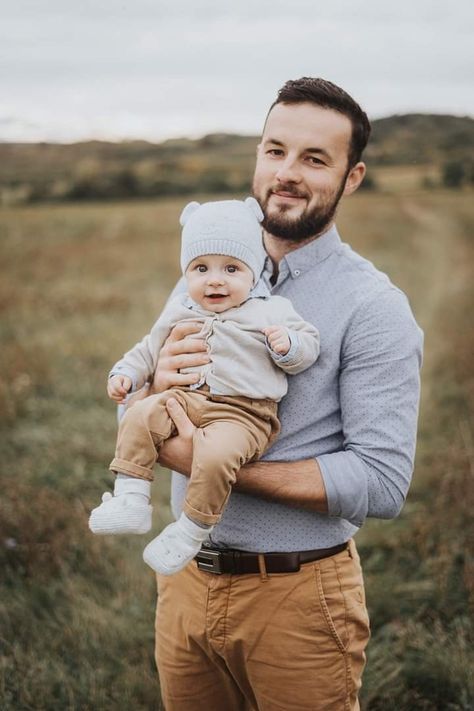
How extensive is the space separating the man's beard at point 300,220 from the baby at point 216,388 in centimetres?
10

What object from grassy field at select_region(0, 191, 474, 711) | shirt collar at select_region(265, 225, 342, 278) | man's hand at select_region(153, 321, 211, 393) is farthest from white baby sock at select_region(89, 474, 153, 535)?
grassy field at select_region(0, 191, 474, 711)

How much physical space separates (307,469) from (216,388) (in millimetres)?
402

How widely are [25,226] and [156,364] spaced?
60.1 ft

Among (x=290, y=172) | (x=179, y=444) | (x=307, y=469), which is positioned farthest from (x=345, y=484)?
(x=290, y=172)

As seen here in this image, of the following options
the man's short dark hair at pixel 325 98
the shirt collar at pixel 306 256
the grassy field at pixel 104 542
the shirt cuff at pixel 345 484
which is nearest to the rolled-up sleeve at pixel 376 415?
the shirt cuff at pixel 345 484

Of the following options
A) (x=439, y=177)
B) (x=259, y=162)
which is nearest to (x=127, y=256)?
(x=259, y=162)

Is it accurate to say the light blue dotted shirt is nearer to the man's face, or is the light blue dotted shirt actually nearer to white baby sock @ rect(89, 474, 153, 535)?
the man's face

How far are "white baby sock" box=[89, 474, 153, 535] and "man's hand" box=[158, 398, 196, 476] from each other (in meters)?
0.11

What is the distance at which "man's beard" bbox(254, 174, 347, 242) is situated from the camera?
2.42 m

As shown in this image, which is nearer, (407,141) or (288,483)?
(288,483)

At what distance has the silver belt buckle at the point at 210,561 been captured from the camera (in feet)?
7.59

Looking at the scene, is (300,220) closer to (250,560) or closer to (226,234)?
(226,234)

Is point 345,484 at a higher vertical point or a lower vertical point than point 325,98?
lower

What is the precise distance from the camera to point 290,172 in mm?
2393
